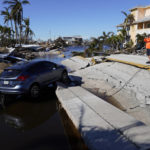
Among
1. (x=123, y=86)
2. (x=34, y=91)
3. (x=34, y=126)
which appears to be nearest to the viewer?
(x=34, y=126)

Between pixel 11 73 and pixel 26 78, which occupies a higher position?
pixel 11 73

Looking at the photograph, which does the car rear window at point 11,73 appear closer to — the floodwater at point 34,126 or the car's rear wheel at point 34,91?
the car's rear wheel at point 34,91

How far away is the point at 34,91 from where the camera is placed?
7324 mm

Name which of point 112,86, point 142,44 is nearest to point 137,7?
point 142,44

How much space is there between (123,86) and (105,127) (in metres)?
4.48

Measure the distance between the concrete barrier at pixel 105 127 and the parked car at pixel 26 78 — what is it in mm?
1816

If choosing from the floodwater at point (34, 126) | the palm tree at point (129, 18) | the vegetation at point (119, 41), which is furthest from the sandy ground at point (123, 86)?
the palm tree at point (129, 18)

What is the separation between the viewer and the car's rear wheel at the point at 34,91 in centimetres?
721

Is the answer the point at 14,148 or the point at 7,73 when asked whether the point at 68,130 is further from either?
the point at 7,73

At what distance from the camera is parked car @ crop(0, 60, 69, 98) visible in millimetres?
6750

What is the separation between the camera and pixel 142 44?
27031mm

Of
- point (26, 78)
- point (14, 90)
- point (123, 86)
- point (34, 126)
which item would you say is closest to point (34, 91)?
point (26, 78)

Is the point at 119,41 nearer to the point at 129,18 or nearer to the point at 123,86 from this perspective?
the point at 129,18

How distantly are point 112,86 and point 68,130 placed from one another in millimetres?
4700
